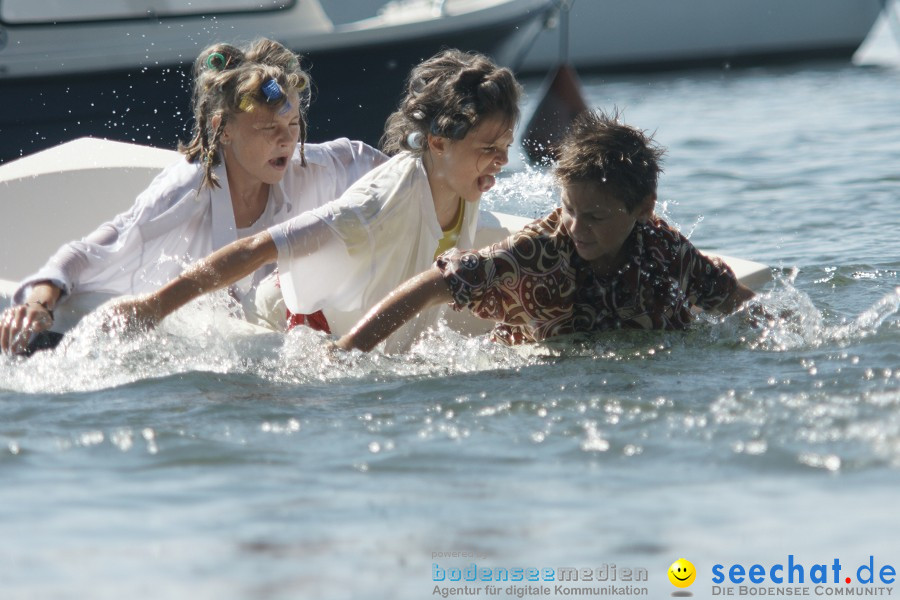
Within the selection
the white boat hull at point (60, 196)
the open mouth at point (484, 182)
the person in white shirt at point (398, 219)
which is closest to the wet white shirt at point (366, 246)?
the person in white shirt at point (398, 219)

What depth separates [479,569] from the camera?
2.22m

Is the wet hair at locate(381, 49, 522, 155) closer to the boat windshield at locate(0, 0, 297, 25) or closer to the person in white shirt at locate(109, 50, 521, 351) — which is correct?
the person in white shirt at locate(109, 50, 521, 351)

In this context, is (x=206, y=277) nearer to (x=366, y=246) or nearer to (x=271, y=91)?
(x=366, y=246)

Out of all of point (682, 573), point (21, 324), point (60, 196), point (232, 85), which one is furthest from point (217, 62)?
point (682, 573)

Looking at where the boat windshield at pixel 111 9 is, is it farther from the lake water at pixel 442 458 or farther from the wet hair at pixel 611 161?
the wet hair at pixel 611 161

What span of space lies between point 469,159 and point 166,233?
0.93m

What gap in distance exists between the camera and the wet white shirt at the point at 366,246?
3188 millimetres

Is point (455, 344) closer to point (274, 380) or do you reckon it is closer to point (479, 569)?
point (274, 380)

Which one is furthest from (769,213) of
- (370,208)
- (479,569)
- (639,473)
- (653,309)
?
(479,569)

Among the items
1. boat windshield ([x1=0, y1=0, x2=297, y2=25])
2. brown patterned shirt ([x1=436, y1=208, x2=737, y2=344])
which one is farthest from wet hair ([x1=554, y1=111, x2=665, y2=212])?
boat windshield ([x1=0, y1=0, x2=297, y2=25])

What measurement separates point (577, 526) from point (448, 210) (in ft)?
4.05

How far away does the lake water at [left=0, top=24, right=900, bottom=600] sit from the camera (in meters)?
2.24

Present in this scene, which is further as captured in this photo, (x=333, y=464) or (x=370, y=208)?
(x=370, y=208)

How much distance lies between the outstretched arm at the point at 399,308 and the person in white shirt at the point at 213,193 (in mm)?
680
